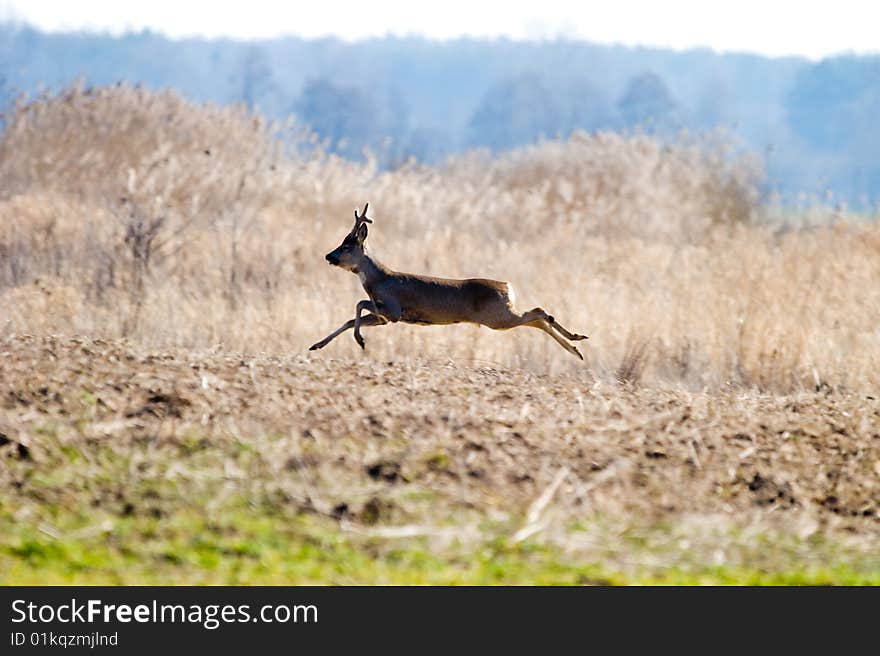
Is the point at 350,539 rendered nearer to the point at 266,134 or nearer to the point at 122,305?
the point at 122,305

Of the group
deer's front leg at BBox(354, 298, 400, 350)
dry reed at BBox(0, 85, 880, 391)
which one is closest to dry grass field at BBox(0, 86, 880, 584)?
dry reed at BBox(0, 85, 880, 391)

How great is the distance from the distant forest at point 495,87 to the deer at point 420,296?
6615 centimetres

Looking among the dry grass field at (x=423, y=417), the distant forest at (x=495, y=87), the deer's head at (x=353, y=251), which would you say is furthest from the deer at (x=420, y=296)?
the distant forest at (x=495, y=87)

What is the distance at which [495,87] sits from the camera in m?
106

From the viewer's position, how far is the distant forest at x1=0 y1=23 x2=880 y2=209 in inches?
3418

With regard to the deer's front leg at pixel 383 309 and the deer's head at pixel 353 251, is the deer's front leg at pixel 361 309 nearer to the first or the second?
the deer's front leg at pixel 383 309

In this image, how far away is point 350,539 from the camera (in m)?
5.62

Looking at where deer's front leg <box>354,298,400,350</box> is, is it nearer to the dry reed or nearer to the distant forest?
the dry reed

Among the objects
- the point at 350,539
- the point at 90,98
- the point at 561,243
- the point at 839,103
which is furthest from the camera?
the point at 839,103

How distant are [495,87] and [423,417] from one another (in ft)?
332

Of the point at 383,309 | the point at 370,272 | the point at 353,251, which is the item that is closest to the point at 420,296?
the point at 383,309

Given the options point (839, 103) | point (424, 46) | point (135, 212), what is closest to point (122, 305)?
point (135, 212)

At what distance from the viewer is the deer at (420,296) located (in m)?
9.68

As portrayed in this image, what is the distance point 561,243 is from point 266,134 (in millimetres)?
5429
